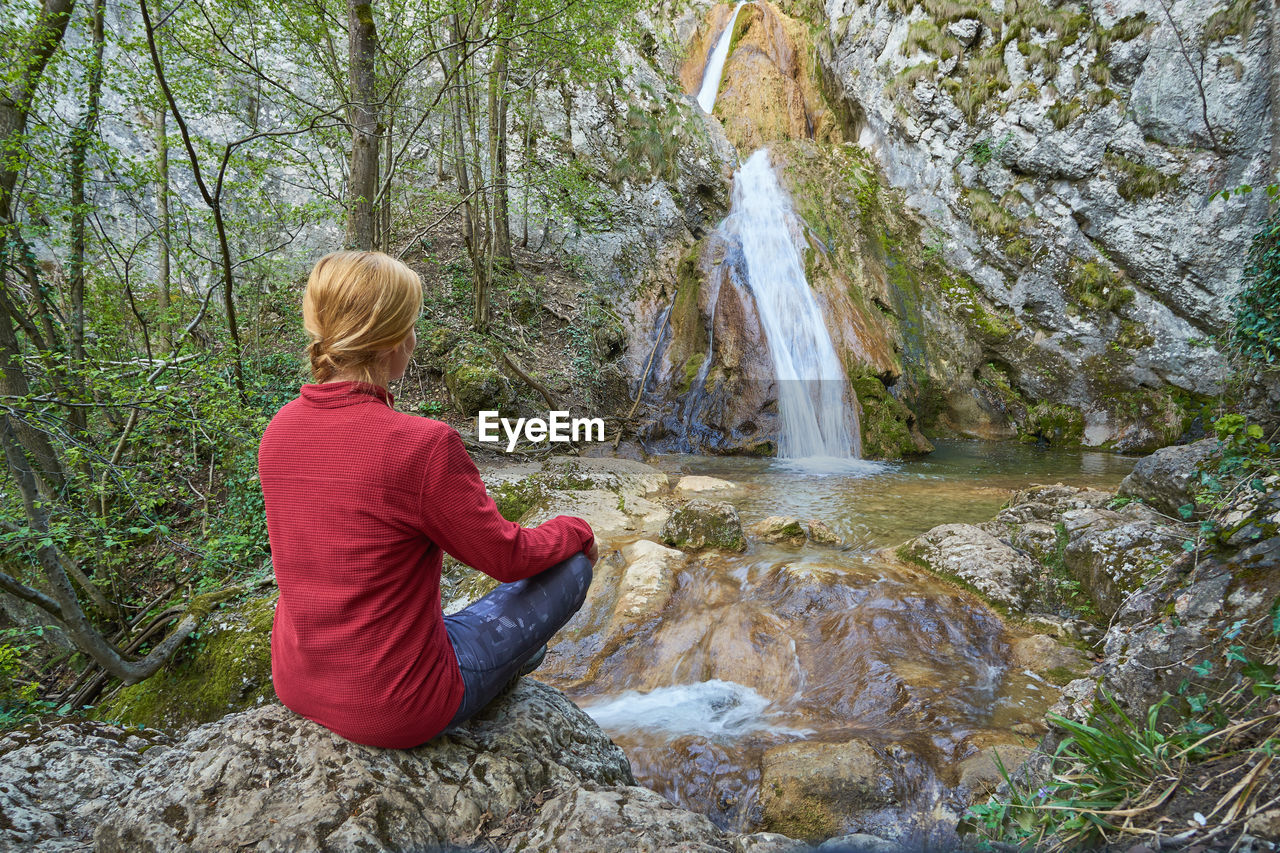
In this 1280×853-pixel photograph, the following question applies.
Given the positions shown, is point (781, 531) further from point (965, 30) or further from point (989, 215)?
point (965, 30)

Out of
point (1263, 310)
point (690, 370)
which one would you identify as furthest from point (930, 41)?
point (1263, 310)

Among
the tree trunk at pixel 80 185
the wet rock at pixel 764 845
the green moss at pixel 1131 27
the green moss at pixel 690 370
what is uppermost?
the green moss at pixel 1131 27

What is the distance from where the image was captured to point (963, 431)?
38.1 ft

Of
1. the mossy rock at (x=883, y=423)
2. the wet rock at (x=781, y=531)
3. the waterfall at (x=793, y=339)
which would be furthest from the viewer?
the waterfall at (x=793, y=339)

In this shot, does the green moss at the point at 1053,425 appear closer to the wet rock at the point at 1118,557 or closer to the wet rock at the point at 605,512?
the wet rock at the point at 1118,557

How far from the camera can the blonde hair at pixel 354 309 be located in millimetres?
1418

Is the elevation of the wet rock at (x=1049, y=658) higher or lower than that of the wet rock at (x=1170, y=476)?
lower

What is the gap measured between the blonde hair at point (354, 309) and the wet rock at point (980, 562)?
447 cm

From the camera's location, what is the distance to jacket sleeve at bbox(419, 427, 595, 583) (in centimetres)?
138

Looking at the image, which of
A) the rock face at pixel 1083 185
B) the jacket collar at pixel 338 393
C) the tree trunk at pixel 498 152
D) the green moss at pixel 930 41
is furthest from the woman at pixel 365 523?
the green moss at pixel 930 41

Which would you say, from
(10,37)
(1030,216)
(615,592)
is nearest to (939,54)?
(1030,216)

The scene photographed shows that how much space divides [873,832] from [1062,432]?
11.3 metres

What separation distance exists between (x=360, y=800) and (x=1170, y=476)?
5.52m

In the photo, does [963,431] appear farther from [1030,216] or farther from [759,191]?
[759,191]
